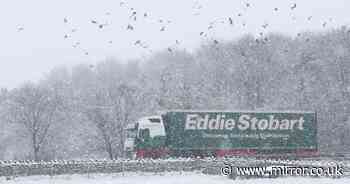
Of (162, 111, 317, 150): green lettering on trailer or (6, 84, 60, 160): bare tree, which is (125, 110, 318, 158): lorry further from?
(6, 84, 60, 160): bare tree

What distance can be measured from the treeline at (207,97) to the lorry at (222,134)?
68.4ft

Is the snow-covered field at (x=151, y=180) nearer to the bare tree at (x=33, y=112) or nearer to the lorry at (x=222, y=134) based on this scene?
the lorry at (x=222, y=134)

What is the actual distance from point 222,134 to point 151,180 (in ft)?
58.2

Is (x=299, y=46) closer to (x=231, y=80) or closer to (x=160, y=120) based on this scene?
(x=231, y=80)

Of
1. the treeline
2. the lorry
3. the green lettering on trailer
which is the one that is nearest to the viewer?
the lorry

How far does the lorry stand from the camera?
48.8m

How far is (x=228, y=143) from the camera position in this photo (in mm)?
50406

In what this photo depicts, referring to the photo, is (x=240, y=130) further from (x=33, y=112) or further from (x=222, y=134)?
(x=33, y=112)

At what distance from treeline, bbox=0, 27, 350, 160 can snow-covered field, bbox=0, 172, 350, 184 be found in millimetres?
37252

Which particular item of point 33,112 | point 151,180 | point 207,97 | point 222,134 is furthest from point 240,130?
point 33,112

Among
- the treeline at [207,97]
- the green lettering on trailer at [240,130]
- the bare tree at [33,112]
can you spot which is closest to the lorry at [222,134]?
the green lettering on trailer at [240,130]

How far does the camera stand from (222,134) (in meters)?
50.3

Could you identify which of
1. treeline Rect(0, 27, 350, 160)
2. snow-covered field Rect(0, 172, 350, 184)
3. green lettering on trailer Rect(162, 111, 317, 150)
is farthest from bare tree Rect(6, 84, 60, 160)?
snow-covered field Rect(0, 172, 350, 184)

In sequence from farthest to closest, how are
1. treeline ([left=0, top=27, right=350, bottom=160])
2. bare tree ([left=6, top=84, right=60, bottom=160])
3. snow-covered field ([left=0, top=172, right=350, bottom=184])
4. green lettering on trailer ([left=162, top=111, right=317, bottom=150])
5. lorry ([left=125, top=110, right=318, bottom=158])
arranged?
bare tree ([left=6, top=84, right=60, bottom=160]) → treeline ([left=0, top=27, right=350, bottom=160]) → green lettering on trailer ([left=162, top=111, right=317, bottom=150]) → lorry ([left=125, top=110, right=318, bottom=158]) → snow-covered field ([left=0, top=172, right=350, bottom=184])
